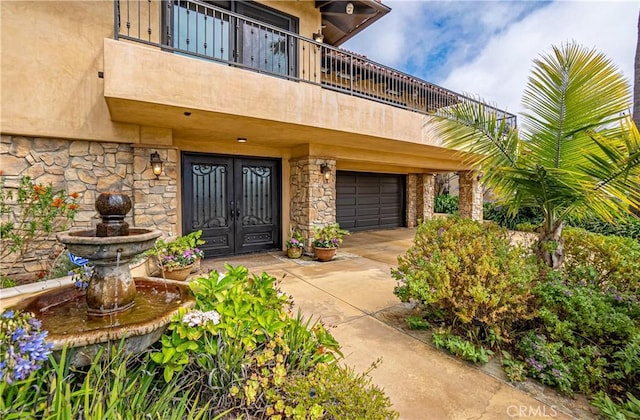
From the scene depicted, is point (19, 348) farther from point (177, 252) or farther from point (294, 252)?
point (294, 252)

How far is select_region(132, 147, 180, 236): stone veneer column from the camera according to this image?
4844 mm

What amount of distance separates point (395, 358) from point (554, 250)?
220 cm

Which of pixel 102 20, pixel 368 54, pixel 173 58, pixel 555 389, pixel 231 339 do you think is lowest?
pixel 555 389

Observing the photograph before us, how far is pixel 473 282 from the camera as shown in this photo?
8.98 feet

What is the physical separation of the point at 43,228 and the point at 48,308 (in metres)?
2.86

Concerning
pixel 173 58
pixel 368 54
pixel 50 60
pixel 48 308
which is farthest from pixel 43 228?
pixel 368 54

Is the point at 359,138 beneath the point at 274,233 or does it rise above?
above

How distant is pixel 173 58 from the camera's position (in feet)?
12.3

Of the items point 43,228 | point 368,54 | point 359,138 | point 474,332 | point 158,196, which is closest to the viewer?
point 474,332

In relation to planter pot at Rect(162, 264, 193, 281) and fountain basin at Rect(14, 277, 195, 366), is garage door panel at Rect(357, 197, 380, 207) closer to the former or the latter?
planter pot at Rect(162, 264, 193, 281)

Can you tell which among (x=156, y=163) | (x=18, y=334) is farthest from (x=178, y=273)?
(x=18, y=334)

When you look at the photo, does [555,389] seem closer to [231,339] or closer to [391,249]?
[231,339]

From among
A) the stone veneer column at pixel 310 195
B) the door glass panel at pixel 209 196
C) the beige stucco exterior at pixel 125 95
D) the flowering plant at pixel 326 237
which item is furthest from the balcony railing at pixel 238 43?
the flowering plant at pixel 326 237

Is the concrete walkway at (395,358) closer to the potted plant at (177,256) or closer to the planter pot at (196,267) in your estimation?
the planter pot at (196,267)
